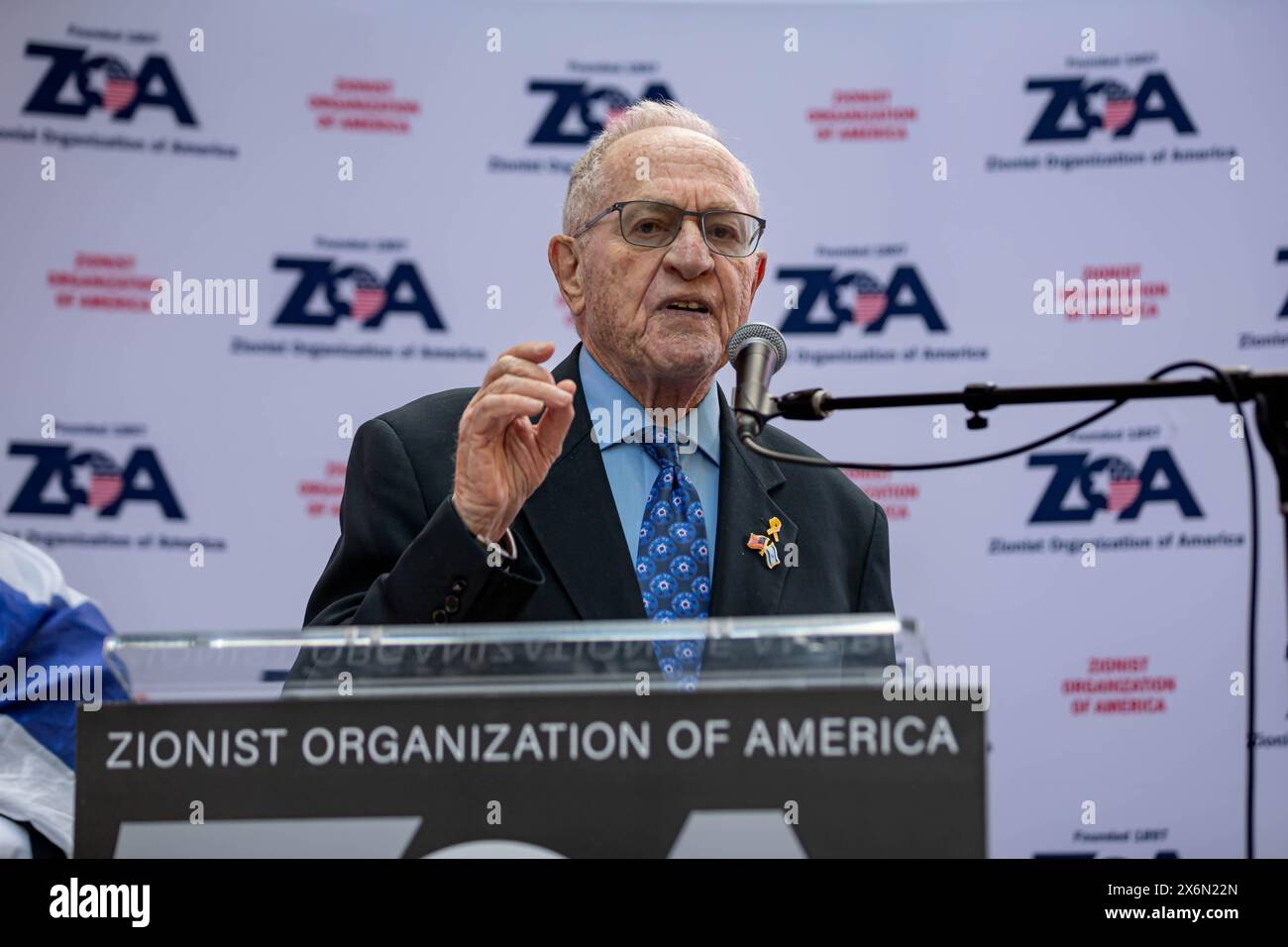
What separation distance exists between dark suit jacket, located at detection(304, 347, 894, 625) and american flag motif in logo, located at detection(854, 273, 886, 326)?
104 inches

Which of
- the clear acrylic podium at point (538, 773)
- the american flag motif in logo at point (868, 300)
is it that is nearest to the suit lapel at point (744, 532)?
the clear acrylic podium at point (538, 773)

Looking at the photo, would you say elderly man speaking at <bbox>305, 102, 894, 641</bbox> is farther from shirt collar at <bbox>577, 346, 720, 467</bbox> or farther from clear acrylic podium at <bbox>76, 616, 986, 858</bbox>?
clear acrylic podium at <bbox>76, 616, 986, 858</bbox>

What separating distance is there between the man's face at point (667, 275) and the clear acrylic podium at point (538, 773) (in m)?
1.11

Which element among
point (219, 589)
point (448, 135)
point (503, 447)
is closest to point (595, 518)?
point (503, 447)

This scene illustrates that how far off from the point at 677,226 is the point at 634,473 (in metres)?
0.44

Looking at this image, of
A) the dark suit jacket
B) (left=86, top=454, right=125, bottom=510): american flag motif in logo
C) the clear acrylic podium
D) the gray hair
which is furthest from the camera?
(left=86, top=454, right=125, bottom=510): american flag motif in logo

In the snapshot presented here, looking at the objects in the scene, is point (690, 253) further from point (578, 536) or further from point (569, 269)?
point (578, 536)

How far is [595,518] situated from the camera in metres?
2.14

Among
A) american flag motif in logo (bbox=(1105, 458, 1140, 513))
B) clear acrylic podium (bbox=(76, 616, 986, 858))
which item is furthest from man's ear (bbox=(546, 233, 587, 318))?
american flag motif in logo (bbox=(1105, 458, 1140, 513))

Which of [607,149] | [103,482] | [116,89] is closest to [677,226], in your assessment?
[607,149]

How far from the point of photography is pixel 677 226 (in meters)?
2.35

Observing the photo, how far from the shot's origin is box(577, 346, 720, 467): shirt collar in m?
2.31

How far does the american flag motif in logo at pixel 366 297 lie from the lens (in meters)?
4.87
